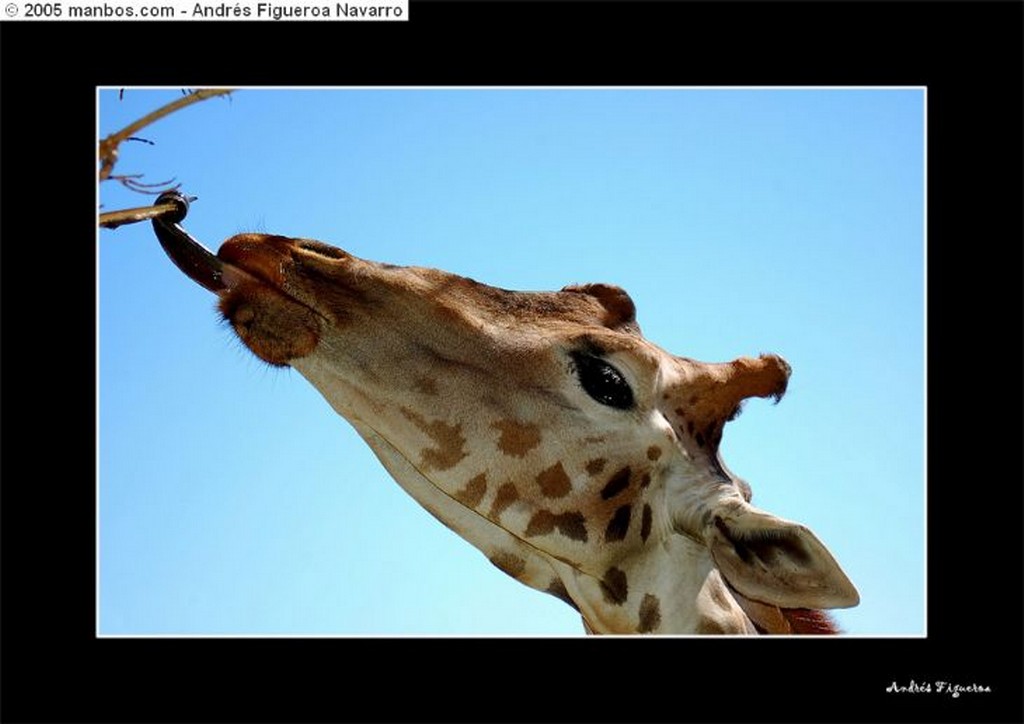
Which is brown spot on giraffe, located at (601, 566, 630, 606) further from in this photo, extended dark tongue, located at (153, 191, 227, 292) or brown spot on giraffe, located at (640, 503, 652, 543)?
extended dark tongue, located at (153, 191, 227, 292)

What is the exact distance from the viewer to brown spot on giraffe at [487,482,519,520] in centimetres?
492

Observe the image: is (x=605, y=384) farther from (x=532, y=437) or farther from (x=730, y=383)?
(x=730, y=383)

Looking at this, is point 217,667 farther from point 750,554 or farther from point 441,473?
point 750,554

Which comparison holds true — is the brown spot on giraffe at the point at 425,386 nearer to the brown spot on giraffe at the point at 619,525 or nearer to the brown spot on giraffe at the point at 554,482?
the brown spot on giraffe at the point at 554,482

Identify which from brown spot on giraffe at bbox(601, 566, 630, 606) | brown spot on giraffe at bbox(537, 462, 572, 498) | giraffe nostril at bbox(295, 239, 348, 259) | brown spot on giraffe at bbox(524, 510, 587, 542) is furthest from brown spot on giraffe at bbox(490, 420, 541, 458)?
giraffe nostril at bbox(295, 239, 348, 259)

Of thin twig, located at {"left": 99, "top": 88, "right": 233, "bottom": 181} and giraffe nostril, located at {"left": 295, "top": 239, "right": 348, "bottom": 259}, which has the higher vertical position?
giraffe nostril, located at {"left": 295, "top": 239, "right": 348, "bottom": 259}

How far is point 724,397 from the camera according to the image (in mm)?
5535

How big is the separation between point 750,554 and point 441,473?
1.40 m

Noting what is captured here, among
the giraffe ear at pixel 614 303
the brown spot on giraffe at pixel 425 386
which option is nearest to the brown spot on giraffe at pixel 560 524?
the brown spot on giraffe at pixel 425 386

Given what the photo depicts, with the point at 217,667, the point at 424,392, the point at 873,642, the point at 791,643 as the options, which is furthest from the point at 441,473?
the point at 873,642

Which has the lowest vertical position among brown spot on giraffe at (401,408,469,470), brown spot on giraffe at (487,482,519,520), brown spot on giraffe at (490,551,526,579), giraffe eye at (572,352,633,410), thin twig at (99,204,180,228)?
brown spot on giraffe at (490,551,526,579)

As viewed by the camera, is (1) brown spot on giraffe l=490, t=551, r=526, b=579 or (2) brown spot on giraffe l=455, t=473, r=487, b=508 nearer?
(2) brown spot on giraffe l=455, t=473, r=487, b=508

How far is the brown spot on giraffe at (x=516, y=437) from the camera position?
493cm

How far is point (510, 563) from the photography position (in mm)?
5137
